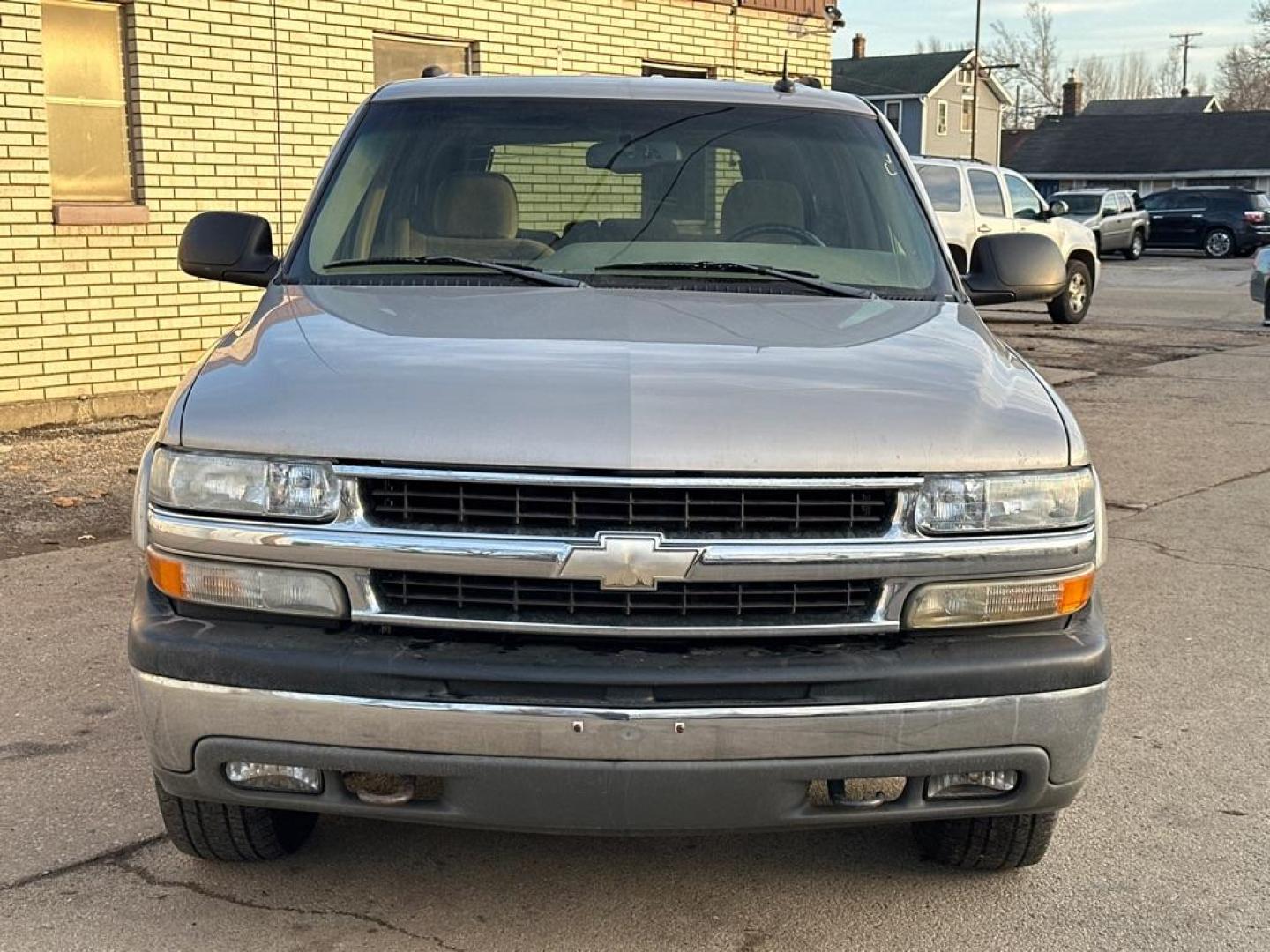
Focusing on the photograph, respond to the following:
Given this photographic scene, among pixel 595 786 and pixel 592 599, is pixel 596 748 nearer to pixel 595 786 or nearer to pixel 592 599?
pixel 595 786

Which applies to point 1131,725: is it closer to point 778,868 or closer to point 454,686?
point 778,868

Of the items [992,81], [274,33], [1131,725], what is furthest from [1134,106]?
[1131,725]

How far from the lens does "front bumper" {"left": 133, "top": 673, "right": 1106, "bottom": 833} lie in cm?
274

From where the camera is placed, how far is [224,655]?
9.23 ft

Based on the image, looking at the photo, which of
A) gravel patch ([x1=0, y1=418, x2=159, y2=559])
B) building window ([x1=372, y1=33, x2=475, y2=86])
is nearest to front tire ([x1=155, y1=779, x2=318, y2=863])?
gravel patch ([x1=0, y1=418, x2=159, y2=559])

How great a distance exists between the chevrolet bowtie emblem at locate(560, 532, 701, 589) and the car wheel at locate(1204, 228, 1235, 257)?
130 ft

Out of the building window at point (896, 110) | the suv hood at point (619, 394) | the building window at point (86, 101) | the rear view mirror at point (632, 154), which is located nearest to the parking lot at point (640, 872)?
the suv hood at point (619, 394)

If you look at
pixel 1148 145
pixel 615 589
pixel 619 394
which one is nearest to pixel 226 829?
pixel 615 589

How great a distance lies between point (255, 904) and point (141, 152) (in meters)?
7.63

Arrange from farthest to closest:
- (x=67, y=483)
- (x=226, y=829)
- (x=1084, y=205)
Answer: (x=1084, y=205), (x=67, y=483), (x=226, y=829)

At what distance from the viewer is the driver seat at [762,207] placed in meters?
4.35

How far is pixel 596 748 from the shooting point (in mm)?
2732

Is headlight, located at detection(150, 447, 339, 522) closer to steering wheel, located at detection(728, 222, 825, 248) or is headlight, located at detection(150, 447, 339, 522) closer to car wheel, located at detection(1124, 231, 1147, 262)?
steering wheel, located at detection(728, 222, 825, 248)

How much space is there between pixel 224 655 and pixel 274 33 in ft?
28.6
